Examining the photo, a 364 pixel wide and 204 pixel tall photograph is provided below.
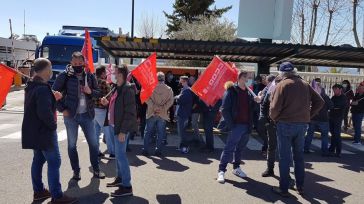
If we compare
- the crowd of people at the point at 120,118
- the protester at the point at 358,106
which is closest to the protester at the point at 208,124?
the crowd of people at the point at 120,118

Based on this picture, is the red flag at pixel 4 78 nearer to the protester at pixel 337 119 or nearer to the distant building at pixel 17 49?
the protester at pixel 337 119

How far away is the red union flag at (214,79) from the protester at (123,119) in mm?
2906

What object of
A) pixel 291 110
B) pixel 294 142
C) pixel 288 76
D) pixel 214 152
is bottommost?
pixel 214 152

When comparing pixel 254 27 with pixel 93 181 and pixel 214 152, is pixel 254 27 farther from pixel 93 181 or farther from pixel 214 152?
pixel 93 181

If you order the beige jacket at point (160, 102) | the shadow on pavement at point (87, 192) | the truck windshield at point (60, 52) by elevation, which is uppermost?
the truck windshield at point (60, 52)

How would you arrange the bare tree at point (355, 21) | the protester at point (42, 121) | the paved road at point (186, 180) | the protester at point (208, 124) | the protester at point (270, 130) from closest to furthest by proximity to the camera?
the protester at point (42, 121), the paved road at point (186, 180), the protester at point (270, 130), the protester at point (208, 124), the bare tree at point (355, 21)

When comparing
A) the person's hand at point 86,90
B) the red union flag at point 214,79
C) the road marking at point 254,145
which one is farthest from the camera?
the road marking at point 254,145

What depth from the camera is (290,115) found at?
5.55 m

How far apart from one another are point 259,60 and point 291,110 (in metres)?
9.15

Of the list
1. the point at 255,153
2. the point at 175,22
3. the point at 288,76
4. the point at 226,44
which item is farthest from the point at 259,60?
the point at 175,22

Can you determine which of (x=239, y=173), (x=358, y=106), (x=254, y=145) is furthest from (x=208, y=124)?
(x=358, y=106)

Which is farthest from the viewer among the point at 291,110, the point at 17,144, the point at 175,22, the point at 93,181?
the point at 175,22

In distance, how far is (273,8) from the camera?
14.2 meters

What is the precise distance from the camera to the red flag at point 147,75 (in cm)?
761
